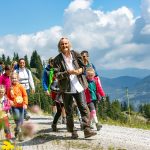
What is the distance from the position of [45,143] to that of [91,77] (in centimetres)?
226

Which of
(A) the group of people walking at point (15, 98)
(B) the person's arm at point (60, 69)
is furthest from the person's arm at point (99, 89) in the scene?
(B) the person's arm at point (60, 69)

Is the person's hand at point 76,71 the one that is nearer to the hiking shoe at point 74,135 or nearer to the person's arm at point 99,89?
the hiking shoe at point 74,135

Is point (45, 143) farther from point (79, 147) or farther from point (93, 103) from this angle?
point (93, 103)

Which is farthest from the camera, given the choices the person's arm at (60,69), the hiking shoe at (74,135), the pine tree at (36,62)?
the pine tree at (36,62)

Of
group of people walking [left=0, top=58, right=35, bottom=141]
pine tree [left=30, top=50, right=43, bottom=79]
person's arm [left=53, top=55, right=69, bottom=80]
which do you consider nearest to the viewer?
group of people walking [left=0, top=58, right=35, bottom=141]

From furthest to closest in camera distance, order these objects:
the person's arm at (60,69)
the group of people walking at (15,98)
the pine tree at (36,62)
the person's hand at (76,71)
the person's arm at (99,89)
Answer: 1. the pine tree at (36,62)
2. the person's arm at (99,89)
3. the person's arm at (60,69)
4. the person's hand at (76,71)
5. the group of people walking at (15,98)

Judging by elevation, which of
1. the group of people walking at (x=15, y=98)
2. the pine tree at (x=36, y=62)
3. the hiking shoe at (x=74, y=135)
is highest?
the pine tree at (x=36, y=62)

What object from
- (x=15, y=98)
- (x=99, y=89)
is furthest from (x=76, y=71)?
(x=99, y=89)

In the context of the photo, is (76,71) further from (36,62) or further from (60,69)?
(36,62)

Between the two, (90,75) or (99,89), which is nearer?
(90,75)

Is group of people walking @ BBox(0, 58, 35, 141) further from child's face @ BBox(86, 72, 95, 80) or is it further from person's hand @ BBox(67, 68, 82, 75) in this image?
child's face @ BBox(86, 72, 95, 80)

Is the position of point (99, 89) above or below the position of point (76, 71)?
below

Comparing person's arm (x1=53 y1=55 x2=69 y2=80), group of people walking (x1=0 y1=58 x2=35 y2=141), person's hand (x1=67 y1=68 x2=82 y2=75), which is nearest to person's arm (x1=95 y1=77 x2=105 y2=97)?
group of people walking (x1=0 y1=58 x2=35 y2=141)

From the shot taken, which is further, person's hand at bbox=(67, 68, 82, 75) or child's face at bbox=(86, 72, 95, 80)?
child's face at bbox=(86, 72, 95, 80)
